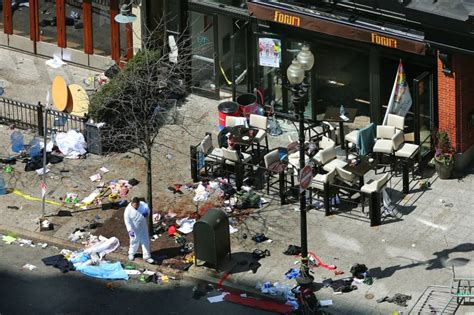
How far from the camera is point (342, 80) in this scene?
37.2 meters

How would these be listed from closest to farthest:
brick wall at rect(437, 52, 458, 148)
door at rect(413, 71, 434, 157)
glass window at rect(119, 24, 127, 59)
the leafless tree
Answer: the leafless tree
brick wall at rect(437, 52, 458, 148)
door at rect(413, 71, 434, 157)
glass window at rect(119, 24, 127, 59)

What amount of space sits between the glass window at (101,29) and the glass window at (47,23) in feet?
5.96

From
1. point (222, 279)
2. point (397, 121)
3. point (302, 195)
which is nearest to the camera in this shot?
point (302, 195)

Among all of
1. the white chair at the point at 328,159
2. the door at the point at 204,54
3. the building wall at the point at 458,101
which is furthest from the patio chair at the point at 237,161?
the building wall at the point at 458,101

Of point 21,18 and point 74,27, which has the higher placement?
point 74,27

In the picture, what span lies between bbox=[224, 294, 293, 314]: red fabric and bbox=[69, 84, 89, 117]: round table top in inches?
413

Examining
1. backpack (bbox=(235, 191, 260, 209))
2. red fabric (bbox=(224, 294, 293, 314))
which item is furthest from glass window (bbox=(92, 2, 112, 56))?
red fabric (bbox=(224, 294, 293, 314))

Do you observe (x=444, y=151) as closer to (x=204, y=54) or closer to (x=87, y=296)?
(x=204, y=54)

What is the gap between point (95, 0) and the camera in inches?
1626

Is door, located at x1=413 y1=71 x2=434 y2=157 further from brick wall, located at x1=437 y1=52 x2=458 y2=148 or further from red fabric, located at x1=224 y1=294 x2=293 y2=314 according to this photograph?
red fabric, located at x1=224 y1=294 x2=293 y2=314

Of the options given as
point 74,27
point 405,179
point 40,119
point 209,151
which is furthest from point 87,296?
point 74,27

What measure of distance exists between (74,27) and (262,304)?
53.1 ft

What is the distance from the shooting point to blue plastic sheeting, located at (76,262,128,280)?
102ft

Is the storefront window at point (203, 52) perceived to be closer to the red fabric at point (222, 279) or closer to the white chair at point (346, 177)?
the white chair at point (346, 177)
